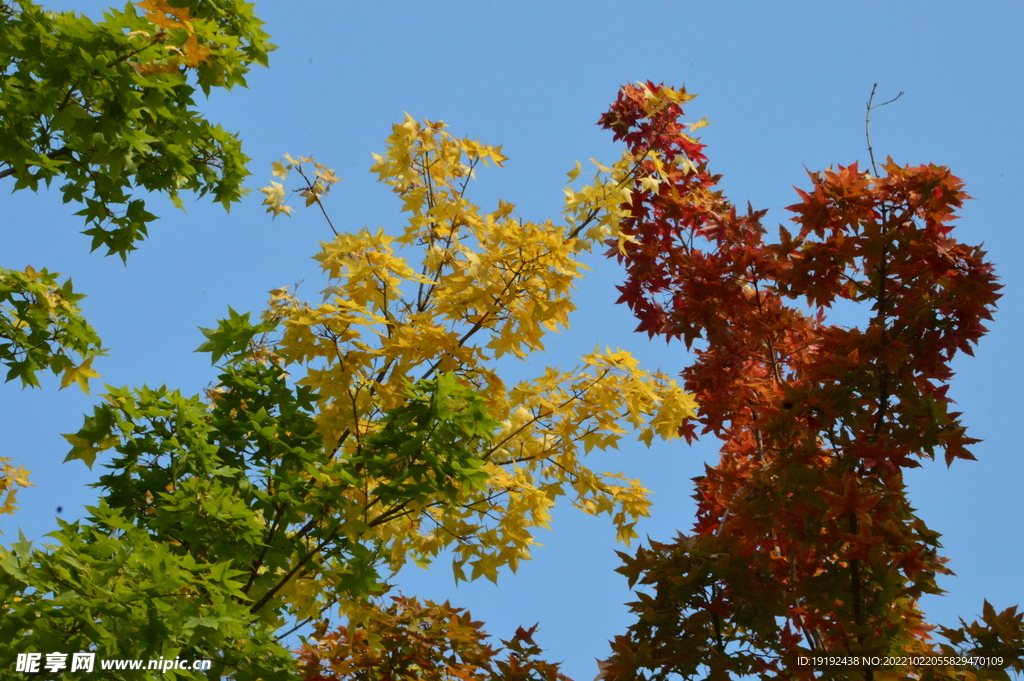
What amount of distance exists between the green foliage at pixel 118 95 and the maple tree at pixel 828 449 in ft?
9.57

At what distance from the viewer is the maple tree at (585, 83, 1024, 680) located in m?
3.68

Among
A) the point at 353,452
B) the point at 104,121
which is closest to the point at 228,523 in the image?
the point at 353,452

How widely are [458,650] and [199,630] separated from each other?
5.67ft

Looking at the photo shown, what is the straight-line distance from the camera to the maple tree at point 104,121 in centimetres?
465

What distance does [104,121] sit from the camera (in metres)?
4.73

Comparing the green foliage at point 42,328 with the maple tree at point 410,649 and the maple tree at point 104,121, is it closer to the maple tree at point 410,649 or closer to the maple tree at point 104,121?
the maple tree at point 104,121

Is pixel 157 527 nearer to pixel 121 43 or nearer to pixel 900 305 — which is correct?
pixel 121 43

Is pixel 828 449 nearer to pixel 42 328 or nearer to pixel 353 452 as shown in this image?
pixel 353 452

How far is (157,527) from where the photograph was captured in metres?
3.97

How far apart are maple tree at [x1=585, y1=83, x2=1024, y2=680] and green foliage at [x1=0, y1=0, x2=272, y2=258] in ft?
9.57

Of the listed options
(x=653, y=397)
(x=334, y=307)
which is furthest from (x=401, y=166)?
(x=653, y=397)

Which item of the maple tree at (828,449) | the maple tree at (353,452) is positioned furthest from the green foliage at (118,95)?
the maple tree at (828,449)

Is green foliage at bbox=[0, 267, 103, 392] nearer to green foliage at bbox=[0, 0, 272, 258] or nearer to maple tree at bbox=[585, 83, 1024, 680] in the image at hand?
green foliage at bbox=[0, 0, 272, 258]

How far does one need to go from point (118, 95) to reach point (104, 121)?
186 millimetres
